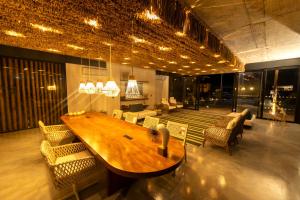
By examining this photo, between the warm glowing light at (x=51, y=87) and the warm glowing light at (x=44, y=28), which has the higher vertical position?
the warm glowing light at (x=44, y=28)

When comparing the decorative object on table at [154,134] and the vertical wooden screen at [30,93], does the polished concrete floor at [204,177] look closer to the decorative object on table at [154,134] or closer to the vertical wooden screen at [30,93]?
the decorative object on table at [154,134]

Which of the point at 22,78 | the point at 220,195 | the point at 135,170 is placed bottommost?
the point at 220,195

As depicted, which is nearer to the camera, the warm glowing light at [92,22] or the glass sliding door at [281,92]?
the warm glowing light at [92,22]

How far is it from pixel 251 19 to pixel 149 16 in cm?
196

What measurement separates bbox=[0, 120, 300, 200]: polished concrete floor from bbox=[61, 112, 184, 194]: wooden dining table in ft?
2.26

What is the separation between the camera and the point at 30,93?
461cm

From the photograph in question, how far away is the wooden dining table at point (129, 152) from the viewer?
1334 millimetres

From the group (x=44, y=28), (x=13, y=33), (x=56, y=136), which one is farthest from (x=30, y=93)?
(x=44, y=28)

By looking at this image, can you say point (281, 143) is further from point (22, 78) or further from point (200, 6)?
point (22, 78)

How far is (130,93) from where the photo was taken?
23.0 ft

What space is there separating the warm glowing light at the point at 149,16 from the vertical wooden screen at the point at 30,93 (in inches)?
179

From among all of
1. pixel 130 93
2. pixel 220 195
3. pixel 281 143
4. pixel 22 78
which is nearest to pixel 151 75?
pixel 130 93

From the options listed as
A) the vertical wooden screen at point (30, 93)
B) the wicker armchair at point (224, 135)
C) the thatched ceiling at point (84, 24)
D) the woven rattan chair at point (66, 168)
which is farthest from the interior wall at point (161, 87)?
the woven rattan chair at point (66, 168)

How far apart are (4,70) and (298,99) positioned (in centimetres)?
1107
